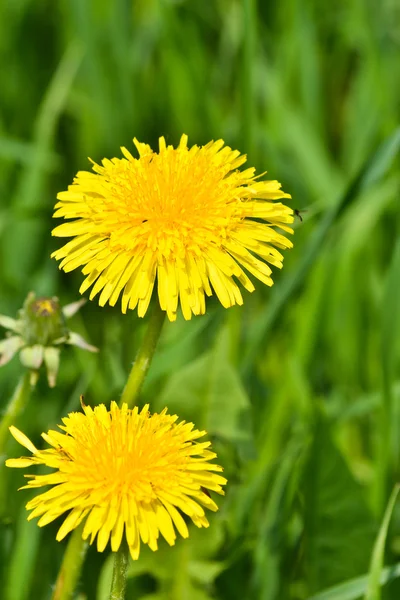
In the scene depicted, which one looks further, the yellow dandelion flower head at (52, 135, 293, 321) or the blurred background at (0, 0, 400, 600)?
the blurred background at (0, 0, 400, 600)

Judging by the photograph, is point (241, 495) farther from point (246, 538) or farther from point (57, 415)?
point (57, 415)

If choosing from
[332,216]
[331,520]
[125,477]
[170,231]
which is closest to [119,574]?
[125,477]

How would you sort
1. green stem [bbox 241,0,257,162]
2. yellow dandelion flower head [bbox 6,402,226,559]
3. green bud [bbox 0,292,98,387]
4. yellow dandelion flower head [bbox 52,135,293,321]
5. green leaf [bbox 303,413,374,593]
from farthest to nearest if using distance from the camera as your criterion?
green stem [bbox 241,0,257,162]
green leaf [bbox 303,413,374,593]
green bud [bbox 0,292,98,387]
yellow dandelion flower head [bbox 52,135,293,321]
yellow dandelion flower head [bbox 6,402,226,559]

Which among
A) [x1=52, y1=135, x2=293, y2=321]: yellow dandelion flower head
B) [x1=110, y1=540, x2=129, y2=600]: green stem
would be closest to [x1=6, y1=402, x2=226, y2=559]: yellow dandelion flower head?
[x1=110, y1=540, x2=129, y2=600]: green stem

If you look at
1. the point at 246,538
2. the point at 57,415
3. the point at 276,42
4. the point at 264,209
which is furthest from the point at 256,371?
the point at 276,42

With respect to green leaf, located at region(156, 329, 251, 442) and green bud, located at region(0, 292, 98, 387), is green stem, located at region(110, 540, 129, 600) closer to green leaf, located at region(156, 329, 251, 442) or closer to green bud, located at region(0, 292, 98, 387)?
green bud, located at region(0, 292, 98, 387)

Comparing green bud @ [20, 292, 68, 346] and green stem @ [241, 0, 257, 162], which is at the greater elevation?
green stem @ [241, 0, 257, 162]

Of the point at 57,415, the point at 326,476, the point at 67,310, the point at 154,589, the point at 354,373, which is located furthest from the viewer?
the point at 354,373
